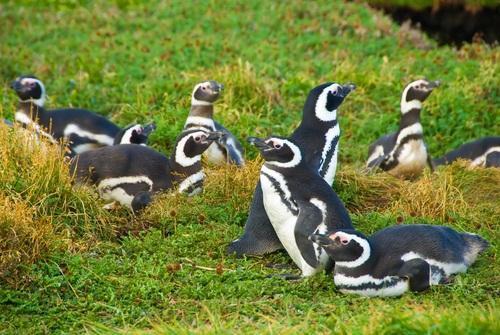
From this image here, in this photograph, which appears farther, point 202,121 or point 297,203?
point 202,121

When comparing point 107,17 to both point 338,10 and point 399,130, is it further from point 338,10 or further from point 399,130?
point 399,130

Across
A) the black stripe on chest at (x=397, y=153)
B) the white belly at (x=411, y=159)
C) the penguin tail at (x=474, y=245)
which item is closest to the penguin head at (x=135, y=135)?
the black stripe on chest at (x=397, y=153)

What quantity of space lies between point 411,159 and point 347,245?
12.9 ft

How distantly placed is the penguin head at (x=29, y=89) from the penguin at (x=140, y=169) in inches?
76.6

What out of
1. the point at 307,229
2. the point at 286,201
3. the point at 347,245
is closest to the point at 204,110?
the point at 286,201

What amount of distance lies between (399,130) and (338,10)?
219 inches

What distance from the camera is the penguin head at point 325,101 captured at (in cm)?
838

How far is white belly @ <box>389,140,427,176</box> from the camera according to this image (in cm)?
1034

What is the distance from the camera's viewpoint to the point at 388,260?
665cm

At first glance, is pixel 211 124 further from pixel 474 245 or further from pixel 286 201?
pixel 474 245

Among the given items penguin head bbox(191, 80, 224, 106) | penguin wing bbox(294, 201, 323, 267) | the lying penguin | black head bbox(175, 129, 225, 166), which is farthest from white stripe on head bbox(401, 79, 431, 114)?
penguin wing bbox(294, 201, 323, 267)

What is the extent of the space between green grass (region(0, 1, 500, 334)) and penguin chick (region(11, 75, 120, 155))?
0.70 meters

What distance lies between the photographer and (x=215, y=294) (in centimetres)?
670

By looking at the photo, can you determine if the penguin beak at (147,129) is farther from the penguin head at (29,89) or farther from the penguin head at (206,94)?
the penguin head at (29,89)
